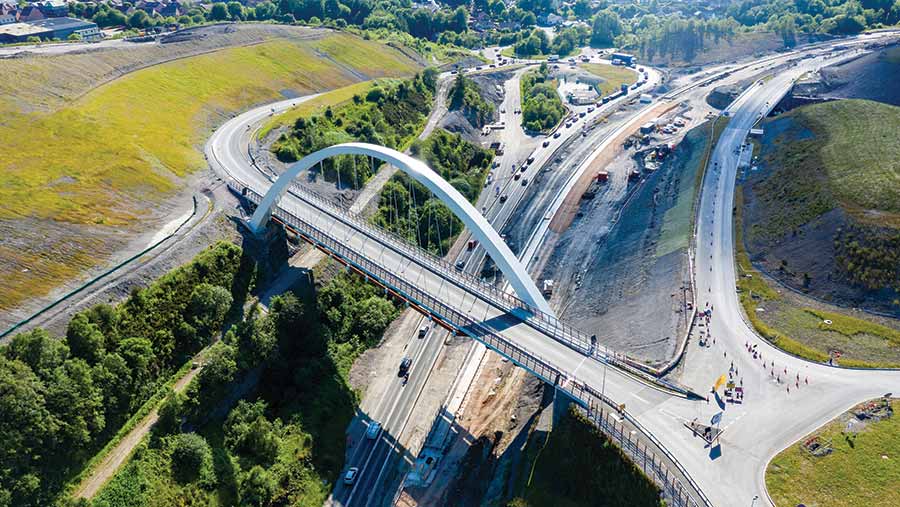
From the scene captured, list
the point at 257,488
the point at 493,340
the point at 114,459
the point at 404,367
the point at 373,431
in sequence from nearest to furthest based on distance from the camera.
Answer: the point at 114,459 → the point at 257,488 → the point at 493,340 → the point at 373,431 → the point at 404,367

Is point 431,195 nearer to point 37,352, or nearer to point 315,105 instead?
point 315,105

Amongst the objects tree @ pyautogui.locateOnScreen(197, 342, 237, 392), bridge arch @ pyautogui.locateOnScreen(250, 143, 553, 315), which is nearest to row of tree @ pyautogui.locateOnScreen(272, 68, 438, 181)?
bridge arch @ pyautogui.locateOnScreen(250, 143, 553, 315)

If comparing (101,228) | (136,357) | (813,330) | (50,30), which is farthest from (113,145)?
(813,330)

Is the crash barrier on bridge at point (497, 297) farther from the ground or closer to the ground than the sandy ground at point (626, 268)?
closer to the ground

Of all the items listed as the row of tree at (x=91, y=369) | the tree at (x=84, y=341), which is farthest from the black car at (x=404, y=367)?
Answer: the tree at (x=84, y=341)

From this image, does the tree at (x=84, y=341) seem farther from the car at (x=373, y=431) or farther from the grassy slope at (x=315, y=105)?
the grassy slope at (x=315, y=105)
